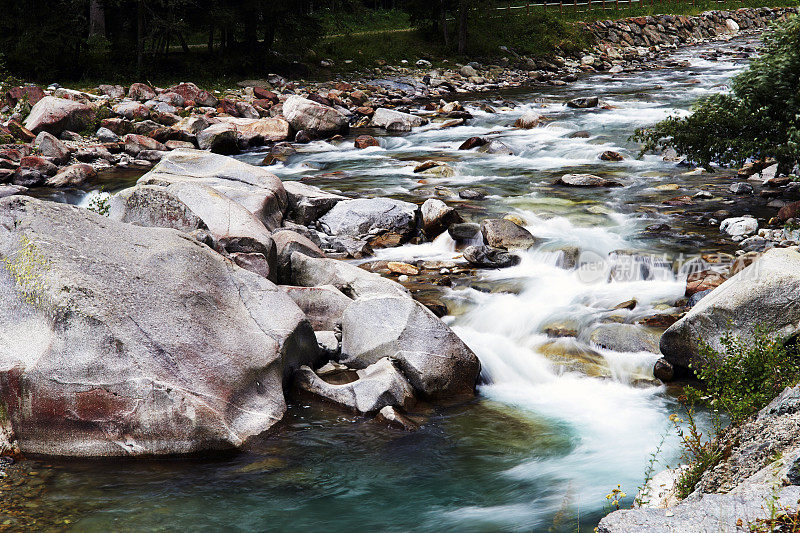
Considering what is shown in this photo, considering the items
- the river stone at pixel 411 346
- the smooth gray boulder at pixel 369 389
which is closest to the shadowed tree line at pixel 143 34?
the river stone at pixel 411 346

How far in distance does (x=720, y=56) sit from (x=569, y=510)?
1750 inches

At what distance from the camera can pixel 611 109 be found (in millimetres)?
25000

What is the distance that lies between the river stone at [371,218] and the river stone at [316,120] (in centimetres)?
922

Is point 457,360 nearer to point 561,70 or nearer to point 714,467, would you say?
point 714,467

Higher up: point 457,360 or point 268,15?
point 268,15

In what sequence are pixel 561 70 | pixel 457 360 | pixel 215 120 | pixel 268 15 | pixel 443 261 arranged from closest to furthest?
pixel 457 360
pixel 443 261
pixel 215 120
pixel 268 15
pixel 561 70

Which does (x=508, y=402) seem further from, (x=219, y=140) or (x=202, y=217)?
(x=219, y=140)

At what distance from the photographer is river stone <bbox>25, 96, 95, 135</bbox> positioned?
19109mm

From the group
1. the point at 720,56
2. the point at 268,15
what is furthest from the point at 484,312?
the point at 720,56

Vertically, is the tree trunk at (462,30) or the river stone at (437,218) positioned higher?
the tree trunk at (462,30)

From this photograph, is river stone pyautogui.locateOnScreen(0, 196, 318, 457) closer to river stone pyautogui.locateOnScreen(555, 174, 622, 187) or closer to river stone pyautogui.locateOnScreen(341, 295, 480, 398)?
river stone pyautogui.locateOnScreen(341, 295, 480, 398)

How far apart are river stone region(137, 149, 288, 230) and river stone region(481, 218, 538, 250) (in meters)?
3.66

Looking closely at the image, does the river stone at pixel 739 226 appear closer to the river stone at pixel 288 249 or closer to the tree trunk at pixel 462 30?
the river stone at pixel 288 249

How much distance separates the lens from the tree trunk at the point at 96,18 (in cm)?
2741
